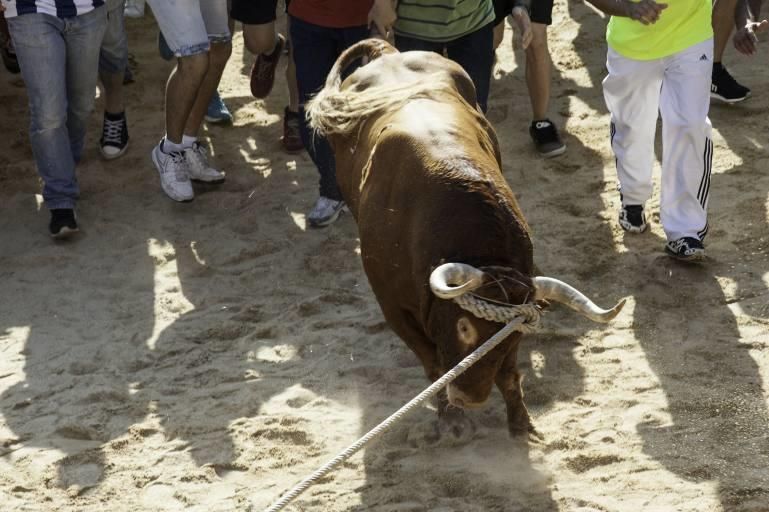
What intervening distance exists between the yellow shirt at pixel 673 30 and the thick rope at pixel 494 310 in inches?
94.3

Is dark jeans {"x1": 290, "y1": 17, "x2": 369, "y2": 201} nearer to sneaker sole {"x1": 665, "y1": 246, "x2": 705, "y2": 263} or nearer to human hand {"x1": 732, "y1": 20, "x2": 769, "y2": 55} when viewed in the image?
sneaker sole {"x1": 665, "y1": 246, "x2": 705, "y2": 263}

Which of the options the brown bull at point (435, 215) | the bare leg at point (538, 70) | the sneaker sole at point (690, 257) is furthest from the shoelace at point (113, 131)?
the sneaker sole at point (690, 257)

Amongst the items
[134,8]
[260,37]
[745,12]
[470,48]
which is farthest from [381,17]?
[134,8]

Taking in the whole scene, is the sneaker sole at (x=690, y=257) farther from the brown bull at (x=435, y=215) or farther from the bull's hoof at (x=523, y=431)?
the bull's hoof at (x=523, y=431)

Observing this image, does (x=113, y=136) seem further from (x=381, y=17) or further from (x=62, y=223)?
(x=381, y=17)

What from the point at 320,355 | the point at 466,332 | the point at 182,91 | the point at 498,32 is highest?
the point at 466,332

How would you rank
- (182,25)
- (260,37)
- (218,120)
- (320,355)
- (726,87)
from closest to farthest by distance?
(320,355)
(182,25)
(260,37)
(726,87)
(218,120)

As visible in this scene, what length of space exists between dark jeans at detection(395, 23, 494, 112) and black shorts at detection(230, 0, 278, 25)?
1374 mm

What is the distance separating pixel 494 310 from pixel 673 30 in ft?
8.36

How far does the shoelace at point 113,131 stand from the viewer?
798 centimetres

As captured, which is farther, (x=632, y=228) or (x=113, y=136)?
(x=113, y=136)

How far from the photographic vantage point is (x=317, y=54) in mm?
6867

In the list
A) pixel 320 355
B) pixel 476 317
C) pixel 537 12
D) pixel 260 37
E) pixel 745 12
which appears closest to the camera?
pixel 476 317

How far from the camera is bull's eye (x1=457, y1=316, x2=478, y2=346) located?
423 centimetres
